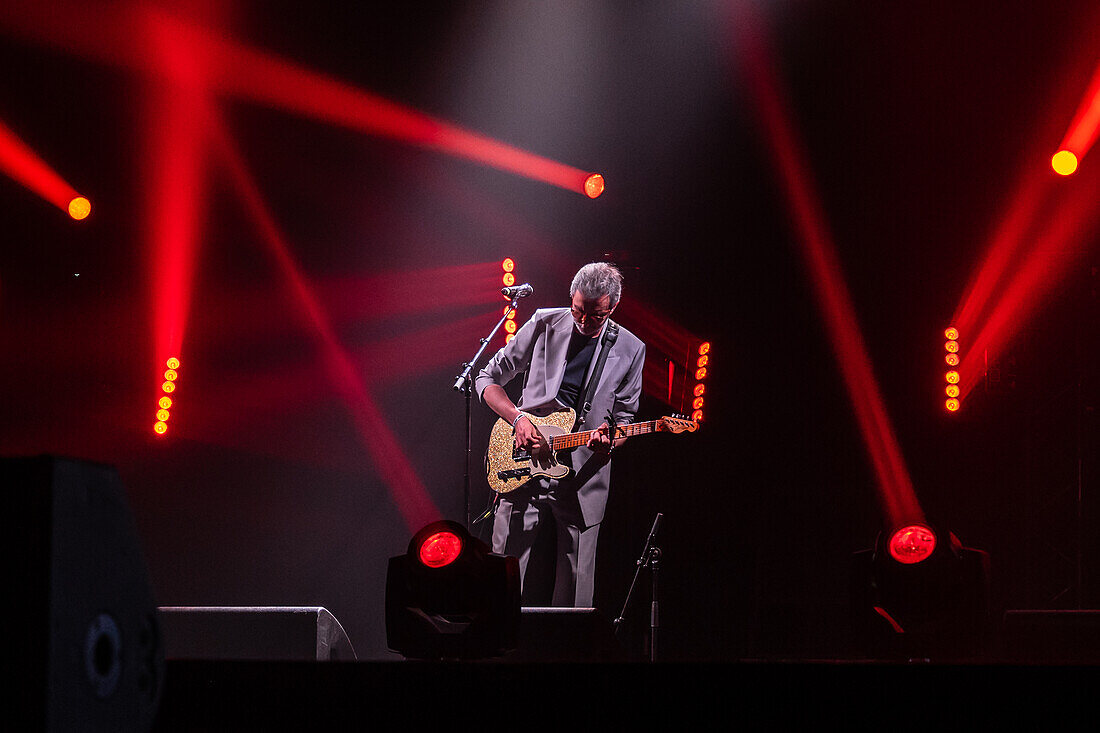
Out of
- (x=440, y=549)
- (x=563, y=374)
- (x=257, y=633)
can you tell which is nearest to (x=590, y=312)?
(x=563, y=374)

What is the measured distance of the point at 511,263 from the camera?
5.93 meters

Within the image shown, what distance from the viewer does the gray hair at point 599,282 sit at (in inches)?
219

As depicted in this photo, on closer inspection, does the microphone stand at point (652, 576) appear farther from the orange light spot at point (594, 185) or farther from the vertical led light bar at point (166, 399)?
the vertical led light bar at point (166, 399)

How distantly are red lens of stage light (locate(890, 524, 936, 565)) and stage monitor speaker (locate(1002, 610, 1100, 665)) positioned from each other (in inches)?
14.5

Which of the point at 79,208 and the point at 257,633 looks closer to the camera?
the point at 257,633

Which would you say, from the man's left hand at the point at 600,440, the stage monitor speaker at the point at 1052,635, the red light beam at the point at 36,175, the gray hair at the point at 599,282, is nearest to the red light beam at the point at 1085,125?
the gray hair at the point at 599,282

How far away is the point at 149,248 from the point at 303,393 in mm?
1291

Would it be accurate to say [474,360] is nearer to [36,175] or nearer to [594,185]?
[594,185]

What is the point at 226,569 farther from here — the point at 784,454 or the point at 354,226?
the point at 784,454

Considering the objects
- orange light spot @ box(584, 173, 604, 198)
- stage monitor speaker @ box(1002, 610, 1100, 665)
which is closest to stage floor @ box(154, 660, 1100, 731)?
stage monitor speaker @ box(1002, 610, 1100, 665)

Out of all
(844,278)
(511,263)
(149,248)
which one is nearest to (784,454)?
(844,278)

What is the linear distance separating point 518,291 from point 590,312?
476mm

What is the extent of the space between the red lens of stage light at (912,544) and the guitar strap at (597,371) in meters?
2.98

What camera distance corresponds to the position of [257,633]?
11.3ft
